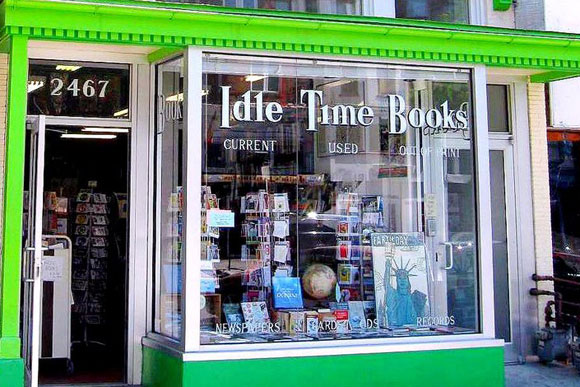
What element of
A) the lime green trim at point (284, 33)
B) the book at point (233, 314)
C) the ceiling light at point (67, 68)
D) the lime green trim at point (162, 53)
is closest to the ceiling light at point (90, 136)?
the ceiling light at point (67, 68)

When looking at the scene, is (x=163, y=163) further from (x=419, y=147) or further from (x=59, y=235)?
(x=419, y=147)

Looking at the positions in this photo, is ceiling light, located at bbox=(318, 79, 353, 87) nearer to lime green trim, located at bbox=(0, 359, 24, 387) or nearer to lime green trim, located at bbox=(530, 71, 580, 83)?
lime green trim, located at bbox=(530, 71, 580, 83)

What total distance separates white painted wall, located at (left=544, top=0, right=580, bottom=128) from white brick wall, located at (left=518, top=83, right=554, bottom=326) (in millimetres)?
221

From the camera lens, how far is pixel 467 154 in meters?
7.97

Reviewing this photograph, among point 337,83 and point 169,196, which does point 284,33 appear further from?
point 169,196

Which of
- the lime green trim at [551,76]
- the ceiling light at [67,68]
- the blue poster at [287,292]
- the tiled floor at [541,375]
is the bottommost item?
the tiled floor at [541,375]

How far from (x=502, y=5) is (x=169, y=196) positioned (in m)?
4.54

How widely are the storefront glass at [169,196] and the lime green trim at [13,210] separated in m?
1.43

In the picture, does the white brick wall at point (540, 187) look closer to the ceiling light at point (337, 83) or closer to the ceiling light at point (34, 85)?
the ceiling light at point (337, 83)

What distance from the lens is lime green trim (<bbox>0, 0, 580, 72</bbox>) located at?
6461 millimetres

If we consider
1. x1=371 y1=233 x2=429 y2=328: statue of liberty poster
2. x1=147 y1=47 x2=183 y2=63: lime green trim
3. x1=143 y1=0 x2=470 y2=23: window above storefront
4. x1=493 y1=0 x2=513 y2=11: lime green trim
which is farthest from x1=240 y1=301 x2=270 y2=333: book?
x1=493 y1=0 x2=513 y2=11: lime green trim

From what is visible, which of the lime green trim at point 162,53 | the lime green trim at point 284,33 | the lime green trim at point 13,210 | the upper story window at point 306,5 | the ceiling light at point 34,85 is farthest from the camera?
the upper story window at point 306,5

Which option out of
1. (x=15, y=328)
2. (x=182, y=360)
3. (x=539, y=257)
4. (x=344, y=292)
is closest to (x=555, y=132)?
(x=539, y=257)

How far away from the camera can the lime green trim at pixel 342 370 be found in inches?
269
